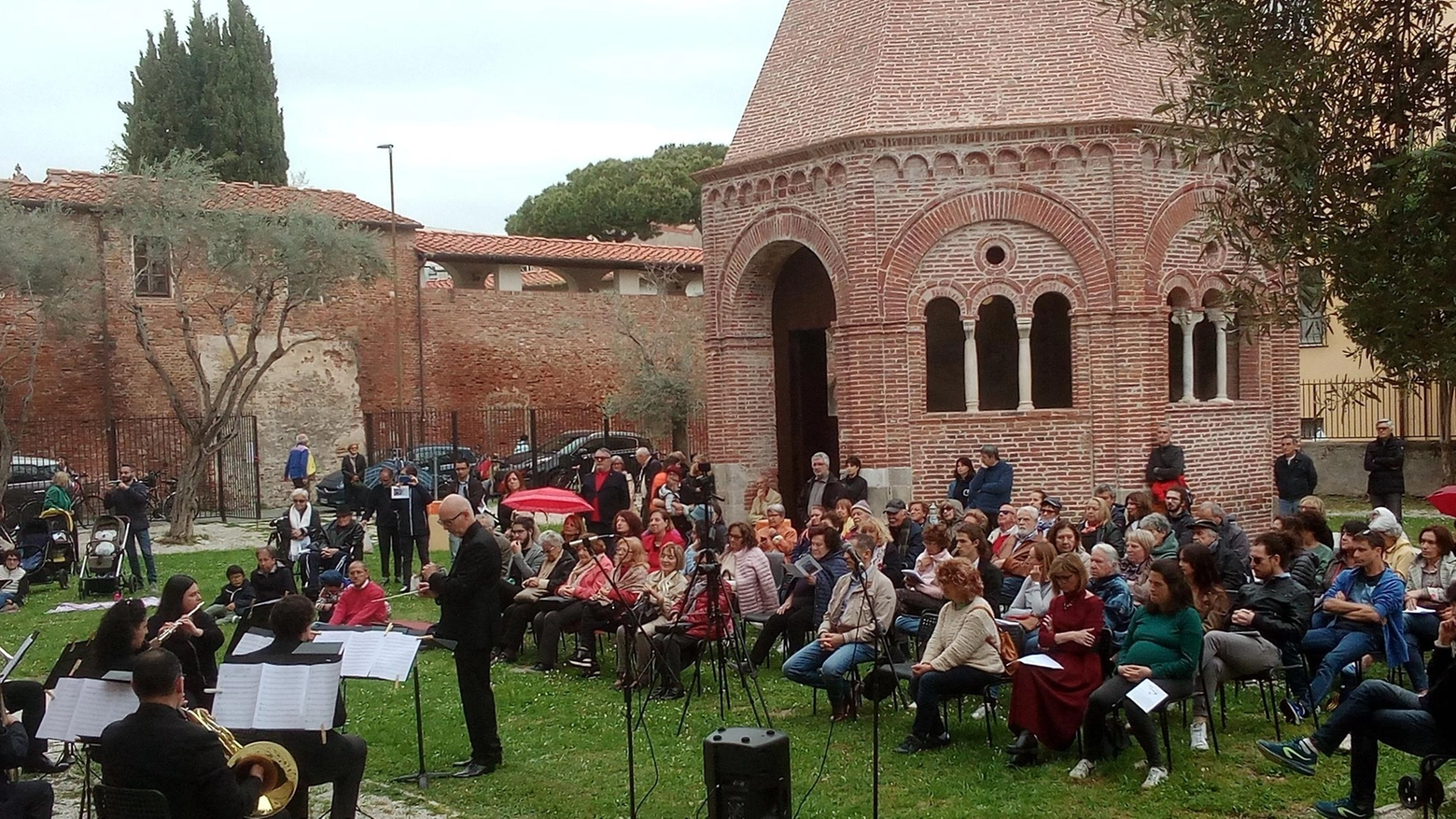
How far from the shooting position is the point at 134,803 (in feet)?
17.8

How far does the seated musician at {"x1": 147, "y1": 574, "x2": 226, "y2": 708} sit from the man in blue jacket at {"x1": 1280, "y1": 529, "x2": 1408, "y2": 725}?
6811 millimetres

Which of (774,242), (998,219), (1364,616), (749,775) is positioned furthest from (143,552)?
(1364,616)

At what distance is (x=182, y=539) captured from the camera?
23.0 meters

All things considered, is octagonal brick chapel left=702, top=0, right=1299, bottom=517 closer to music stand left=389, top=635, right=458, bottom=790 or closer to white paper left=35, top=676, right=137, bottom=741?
music stand left=389, top=635, right=458, bottom=790

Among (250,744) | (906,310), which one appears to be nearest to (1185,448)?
(906,310)

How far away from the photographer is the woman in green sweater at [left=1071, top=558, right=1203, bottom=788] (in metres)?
7.67

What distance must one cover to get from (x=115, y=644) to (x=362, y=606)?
4344mm

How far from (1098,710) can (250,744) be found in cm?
454

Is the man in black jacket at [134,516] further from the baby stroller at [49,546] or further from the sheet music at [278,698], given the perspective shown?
the sheet music at [278,698]

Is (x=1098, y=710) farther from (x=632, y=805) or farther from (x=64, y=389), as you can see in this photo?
(x=64, y=389)

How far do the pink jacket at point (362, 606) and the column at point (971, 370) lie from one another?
848 cm

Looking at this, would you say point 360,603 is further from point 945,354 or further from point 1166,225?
point 1166,225

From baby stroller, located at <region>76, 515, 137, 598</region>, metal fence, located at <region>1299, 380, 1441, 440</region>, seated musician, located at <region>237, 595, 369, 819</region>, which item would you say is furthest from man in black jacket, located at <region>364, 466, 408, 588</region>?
metal fence, located at <region>1299, 380, 1441, 440</region>

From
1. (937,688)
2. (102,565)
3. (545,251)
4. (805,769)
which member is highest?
(545,251)
